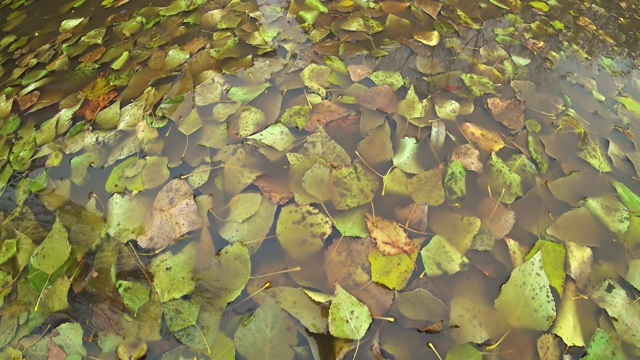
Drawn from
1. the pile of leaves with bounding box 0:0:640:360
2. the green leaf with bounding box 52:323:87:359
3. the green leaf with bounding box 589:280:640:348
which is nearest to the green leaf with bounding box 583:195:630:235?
the pile of leaves with bounding box 0:0:640:360

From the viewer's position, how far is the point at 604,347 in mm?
711

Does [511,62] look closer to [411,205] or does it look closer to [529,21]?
[529,21]

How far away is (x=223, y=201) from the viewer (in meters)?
0.89

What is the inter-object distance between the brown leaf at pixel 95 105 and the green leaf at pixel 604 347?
→ 3.82 feet

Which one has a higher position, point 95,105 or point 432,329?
point 95,105

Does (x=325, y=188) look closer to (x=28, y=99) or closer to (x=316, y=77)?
(x=316, y=77)

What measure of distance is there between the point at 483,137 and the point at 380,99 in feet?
0.84

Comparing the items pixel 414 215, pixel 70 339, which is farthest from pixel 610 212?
pixel 70 339

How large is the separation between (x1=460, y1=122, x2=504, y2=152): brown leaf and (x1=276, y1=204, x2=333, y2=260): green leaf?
0.40 m

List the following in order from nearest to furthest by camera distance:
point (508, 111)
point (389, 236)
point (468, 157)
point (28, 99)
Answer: point (389, 236) < point (468, 157) < point (508, 111) < point (28, 99)

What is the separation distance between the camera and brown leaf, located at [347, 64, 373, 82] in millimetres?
1104

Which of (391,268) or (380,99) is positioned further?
(380,99)

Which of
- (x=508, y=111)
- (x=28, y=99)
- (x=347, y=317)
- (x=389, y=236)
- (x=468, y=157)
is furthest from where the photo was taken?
(x=28, y=99)

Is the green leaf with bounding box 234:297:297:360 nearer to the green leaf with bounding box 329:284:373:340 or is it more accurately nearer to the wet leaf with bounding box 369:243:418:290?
the green leaf with bounding box 329:284:373:340
